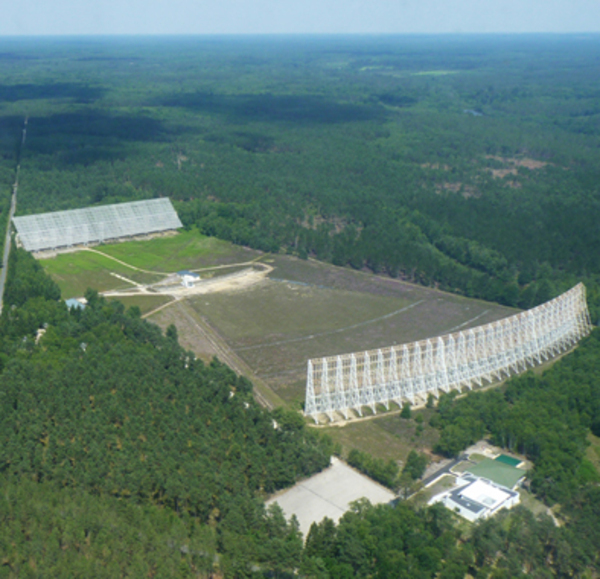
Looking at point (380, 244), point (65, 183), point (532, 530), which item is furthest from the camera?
point (65, 183)

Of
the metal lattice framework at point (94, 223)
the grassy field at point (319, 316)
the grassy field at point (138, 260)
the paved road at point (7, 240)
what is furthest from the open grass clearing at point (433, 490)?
the metal lattice framework at point (94, 223)

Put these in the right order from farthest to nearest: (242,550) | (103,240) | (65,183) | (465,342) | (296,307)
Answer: (65,183) < (103,240) < (296,307) < (465,342) < (242,550)

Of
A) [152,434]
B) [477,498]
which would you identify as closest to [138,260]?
[152,434]

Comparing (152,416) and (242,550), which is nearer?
(242,550)

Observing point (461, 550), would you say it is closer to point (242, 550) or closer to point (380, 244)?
point (242, 550)

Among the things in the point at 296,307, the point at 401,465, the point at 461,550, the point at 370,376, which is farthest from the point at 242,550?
the point at 296,307

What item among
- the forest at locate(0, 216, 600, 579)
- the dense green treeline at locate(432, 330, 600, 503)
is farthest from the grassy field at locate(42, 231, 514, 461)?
the forest at locate(0, 216, 600, 579)
